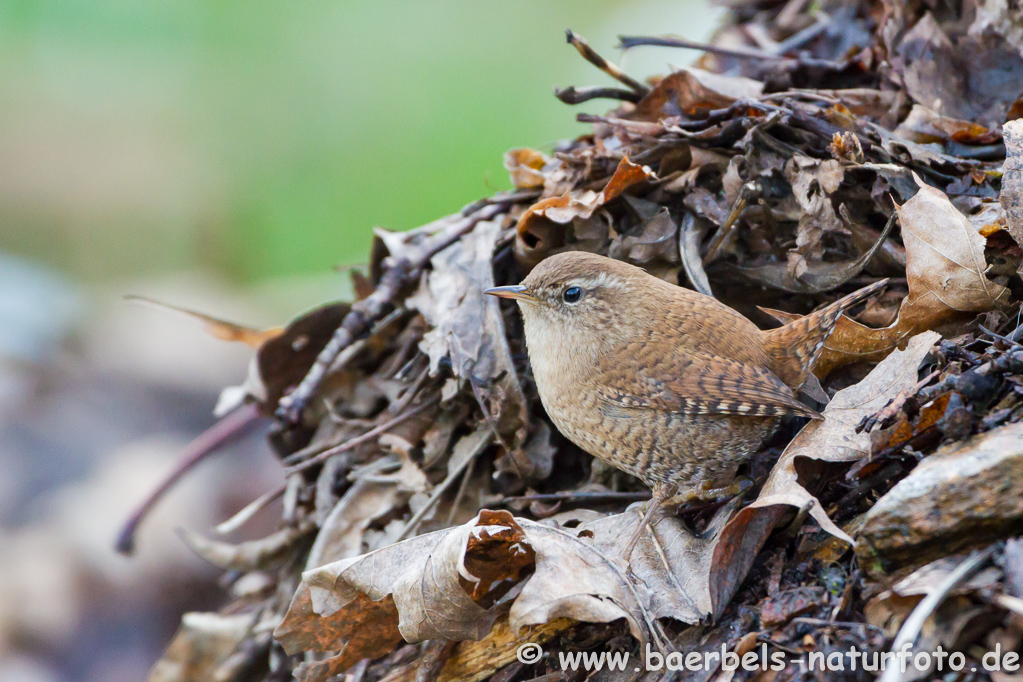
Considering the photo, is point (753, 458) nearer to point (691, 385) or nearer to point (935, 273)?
point (691, 385)

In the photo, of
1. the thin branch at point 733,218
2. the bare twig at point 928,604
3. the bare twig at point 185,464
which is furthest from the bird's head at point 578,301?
the bare twig at point 185,464

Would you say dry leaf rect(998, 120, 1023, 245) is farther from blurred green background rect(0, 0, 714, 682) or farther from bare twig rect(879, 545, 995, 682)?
blurred green background rect(0, 0, 714, 682)

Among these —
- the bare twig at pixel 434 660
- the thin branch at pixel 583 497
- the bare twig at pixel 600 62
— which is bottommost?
the bare twig at pixel 434 660

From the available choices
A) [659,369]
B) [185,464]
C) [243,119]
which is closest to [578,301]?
[659,369]

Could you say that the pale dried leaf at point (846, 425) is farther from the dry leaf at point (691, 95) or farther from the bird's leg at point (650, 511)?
the dry leaf at point (691, 95)

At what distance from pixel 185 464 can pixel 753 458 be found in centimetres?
265

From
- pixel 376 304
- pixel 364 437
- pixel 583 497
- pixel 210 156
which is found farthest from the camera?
pixel 210 156

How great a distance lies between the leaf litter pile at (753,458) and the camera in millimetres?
1757

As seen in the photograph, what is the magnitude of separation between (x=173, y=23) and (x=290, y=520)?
6.35 meters

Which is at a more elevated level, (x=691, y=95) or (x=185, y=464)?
(x=691, y=95)

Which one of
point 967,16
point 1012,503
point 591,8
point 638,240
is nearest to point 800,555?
point 1012,503

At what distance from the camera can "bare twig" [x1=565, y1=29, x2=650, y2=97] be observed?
2961 mm

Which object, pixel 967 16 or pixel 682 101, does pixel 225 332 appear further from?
pixel 967 16

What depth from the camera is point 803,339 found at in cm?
248
